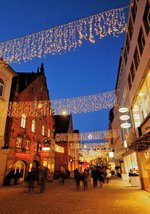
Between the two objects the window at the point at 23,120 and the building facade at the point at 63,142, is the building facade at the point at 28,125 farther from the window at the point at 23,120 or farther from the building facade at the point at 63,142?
the building facade at the point at 63,142

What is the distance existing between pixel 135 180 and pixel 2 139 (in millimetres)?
13295

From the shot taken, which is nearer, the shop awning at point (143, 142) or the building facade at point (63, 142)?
the shop awning at point (143, 142)

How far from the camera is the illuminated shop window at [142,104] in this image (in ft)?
38.3

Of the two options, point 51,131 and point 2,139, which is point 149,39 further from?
point 51,131

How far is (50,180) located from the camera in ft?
75.2

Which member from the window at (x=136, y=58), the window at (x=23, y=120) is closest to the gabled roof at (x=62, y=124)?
the window at (x=23, y=120)

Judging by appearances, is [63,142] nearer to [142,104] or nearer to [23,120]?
[23,120]

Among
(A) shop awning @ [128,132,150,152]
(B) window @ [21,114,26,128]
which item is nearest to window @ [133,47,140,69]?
(A) shop awning @ [128,132,150,152]

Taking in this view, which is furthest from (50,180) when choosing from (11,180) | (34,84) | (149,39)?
(149,39)

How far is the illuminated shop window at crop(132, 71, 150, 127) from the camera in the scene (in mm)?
11672

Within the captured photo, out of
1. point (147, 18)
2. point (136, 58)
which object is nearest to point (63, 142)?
point (136, 58)

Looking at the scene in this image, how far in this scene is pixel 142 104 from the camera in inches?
530

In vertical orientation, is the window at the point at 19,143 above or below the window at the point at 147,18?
below

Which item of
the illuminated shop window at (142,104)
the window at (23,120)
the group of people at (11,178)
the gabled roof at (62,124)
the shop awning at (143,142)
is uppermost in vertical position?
the gabled roof at (62,124)
